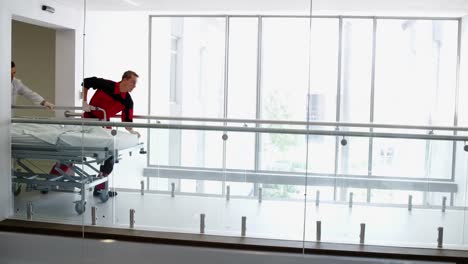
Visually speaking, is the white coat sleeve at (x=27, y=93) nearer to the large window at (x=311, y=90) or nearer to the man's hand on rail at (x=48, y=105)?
the man's hand on rail at (x=48, y=105)

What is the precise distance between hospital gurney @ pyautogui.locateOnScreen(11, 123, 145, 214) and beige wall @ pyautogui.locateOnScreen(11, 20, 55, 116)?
0.19 meters

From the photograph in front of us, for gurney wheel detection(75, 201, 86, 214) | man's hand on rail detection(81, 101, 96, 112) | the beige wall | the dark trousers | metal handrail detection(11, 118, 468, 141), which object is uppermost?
the beige wall

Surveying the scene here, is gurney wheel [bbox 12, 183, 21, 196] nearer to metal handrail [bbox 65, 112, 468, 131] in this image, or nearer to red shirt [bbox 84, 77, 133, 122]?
metal handrail [bbox 65, 112, 468, 131]

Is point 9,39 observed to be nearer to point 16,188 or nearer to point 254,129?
point 16,188

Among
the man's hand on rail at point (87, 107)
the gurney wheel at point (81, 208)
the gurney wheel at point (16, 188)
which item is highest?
the man's hand on rail at point (87, 107)

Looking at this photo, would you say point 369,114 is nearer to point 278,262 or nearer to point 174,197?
point 278,262

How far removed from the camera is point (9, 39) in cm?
386

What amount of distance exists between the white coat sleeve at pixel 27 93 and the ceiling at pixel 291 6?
0.78 m

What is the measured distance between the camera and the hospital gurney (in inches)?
155

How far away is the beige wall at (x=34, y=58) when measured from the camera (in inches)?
153

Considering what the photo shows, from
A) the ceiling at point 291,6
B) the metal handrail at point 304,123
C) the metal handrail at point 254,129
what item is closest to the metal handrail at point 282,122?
the metal handrail at point 304,123

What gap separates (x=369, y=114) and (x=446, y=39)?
861 millimetres

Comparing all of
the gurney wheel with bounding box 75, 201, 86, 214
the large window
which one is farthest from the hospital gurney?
the large window

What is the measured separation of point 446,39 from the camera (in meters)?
3.79
